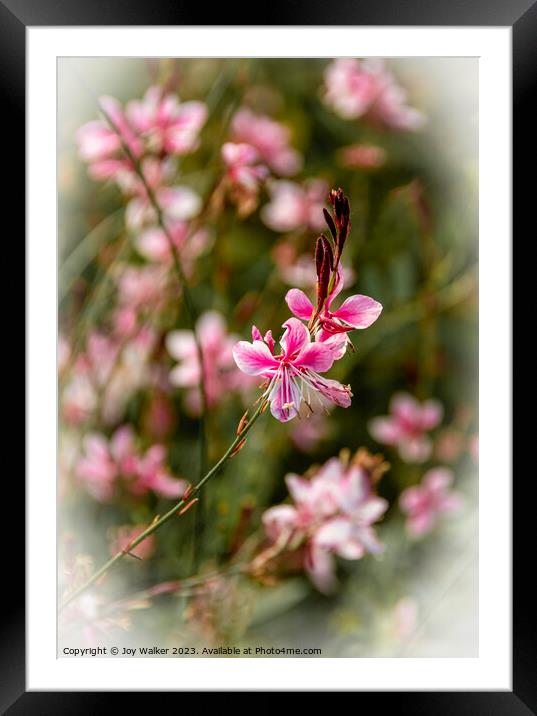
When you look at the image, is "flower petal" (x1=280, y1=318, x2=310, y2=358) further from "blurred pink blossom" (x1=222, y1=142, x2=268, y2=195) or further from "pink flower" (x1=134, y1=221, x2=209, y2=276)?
"pink flower" (x1=134, y1=221, x2=209, y2=276)

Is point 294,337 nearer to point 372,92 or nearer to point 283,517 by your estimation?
point 283,517

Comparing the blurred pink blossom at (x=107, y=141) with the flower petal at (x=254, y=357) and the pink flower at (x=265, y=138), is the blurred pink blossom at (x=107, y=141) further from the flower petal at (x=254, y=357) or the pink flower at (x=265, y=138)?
the flower petal at (x=254, y=357)

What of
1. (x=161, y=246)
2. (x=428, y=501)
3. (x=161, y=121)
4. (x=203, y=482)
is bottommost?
(x=428, y=501)

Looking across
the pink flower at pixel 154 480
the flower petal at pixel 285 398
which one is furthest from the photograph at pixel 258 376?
the flower petal at pixel 285 398

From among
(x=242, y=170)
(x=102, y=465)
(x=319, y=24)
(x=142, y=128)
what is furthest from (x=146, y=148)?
(x=102, y=465)

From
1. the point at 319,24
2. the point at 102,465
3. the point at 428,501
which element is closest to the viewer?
the point at 319,24
